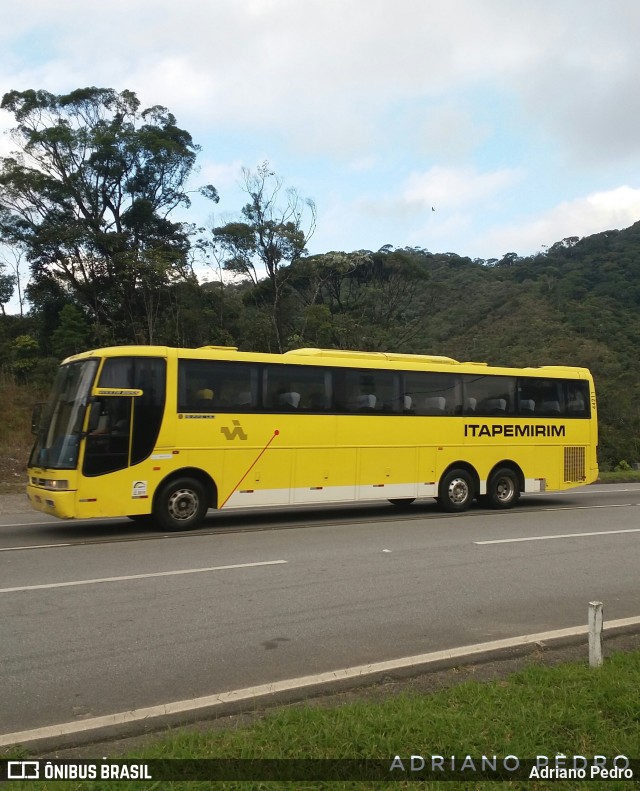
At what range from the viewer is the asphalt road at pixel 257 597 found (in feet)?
17.6

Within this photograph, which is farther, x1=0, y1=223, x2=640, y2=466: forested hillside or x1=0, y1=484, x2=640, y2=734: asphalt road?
x1=0, y1=223, x2=640, y2=466: forested hillside

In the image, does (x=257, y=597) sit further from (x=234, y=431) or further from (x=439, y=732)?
(x=234, y=431)

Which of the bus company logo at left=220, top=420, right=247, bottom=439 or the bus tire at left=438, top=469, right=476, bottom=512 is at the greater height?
the bus company logo at left=220, top=420, right=247, bottom=439

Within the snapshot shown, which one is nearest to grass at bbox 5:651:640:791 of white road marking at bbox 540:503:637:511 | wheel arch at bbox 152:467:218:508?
wheel arch at bbox 152:467:218:508

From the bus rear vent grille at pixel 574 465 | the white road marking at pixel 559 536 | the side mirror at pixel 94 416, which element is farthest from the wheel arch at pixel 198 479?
the bus rear vent grille at pixel 574 465

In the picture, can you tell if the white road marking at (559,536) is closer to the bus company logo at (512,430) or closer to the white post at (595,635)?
the bus company logo at (512,430)

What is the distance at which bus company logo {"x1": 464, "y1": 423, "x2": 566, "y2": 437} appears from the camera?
51.0ft

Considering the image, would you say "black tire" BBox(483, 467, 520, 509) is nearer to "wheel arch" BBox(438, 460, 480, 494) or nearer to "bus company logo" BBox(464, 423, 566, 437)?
"wheel arch" BBox(438, 460, 480, 494)

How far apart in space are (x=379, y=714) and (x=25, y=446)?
20.6 m

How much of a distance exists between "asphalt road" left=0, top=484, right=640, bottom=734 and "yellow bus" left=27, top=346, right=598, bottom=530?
80 cm

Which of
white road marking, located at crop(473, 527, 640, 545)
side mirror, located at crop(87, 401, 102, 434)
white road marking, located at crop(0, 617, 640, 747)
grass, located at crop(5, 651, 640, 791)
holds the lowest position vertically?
white road marking, located at crop(473, 527, 640, 545)

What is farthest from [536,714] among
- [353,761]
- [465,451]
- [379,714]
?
[465,451]

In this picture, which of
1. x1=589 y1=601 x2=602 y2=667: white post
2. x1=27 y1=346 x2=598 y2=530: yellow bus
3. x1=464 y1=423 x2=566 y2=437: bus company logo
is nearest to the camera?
x1=589 y1=601 x2=602 y2=667: white post

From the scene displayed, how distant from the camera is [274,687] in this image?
16.3 feet
